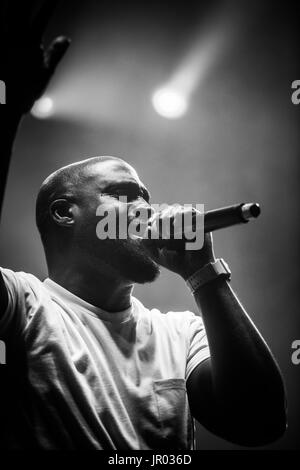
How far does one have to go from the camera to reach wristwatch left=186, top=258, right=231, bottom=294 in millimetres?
1359

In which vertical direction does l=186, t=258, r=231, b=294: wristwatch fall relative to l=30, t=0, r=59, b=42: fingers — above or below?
below

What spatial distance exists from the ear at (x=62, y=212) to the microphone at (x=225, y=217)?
0.50 m

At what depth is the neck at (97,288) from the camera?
1591 millimetres

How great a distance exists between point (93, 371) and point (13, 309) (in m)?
0.33

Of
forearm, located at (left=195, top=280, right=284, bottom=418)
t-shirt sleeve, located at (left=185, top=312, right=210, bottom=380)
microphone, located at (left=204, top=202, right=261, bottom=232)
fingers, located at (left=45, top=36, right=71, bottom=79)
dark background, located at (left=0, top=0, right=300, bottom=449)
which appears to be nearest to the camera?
fingers, located at (left=45, top=36, right=71, bottom=79)

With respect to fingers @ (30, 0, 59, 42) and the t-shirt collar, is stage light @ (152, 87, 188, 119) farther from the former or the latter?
fingers @ (30, 0, 59, 42)

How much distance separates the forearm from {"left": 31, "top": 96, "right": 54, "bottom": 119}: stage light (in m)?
2.38

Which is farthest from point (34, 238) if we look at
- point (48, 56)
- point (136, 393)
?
point (48, 56)

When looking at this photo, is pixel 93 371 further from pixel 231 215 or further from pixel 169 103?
pixel 169 103

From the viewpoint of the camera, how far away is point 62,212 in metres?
1.75

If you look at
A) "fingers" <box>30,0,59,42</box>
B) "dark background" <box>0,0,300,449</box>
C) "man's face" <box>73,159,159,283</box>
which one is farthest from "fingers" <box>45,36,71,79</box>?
"dark background" <box>0,0,300,449</box>

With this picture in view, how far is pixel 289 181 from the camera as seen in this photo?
A: 370 centimetres

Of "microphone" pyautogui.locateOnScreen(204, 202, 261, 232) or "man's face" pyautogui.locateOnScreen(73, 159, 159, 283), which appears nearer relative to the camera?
"microphone" pyautogui.locateOnScreen(204, 202, 261, 232)

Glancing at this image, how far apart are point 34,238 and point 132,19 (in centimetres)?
188
